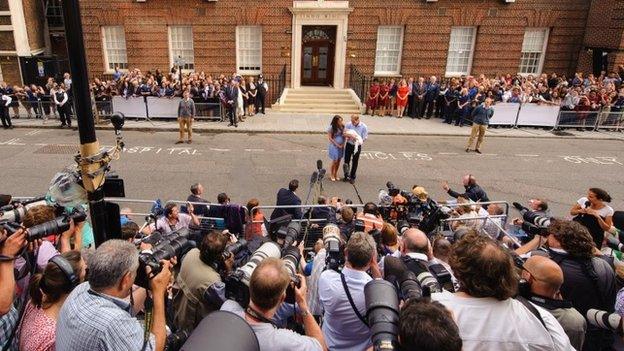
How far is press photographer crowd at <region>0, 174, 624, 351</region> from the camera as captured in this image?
7.77 ft

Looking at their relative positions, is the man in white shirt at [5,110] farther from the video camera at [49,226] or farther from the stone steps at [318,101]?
the video camera at [49,226]

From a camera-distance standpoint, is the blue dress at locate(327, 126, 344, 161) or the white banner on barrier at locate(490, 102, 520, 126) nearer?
the blue dress at locate(327, 126, 344, 161)

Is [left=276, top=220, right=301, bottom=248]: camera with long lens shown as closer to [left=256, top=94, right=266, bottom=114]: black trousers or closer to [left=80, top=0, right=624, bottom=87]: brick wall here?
[left=256, top=94, right=266, bottom=114]: black trousers

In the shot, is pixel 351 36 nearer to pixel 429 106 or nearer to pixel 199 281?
pixel 429 106

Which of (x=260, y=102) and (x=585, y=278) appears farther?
(x=260, y=102)

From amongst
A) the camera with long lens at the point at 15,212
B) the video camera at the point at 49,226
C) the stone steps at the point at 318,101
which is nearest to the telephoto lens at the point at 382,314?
the video camera at the point at 49,226

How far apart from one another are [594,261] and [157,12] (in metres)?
20.8

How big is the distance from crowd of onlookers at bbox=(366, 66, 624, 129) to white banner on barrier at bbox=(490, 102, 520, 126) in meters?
0.34

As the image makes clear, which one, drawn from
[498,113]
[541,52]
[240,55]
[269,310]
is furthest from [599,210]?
[240,55]

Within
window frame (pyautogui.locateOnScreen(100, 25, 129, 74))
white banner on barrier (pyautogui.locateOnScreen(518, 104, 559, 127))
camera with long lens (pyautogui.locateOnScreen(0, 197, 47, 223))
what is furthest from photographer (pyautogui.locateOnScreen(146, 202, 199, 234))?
window frame (pyautogui.locateOnScreen(100, 25, 129, 74))

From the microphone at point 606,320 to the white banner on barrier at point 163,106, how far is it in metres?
16.5

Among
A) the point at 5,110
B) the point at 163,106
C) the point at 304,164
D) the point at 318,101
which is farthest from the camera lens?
the point at 318,101

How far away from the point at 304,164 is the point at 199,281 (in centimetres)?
891

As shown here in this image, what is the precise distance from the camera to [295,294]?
2863 mm
